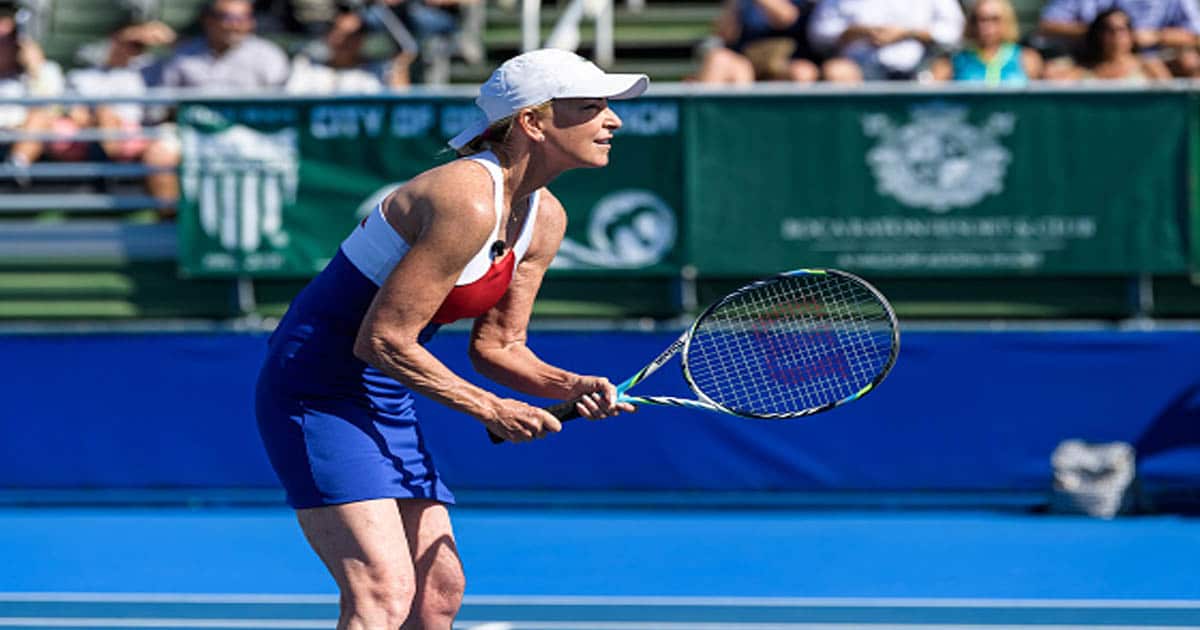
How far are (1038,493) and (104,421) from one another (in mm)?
4598

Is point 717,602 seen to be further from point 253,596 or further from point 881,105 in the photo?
point 881,105

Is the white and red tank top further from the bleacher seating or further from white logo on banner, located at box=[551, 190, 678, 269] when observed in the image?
the bleacher seating

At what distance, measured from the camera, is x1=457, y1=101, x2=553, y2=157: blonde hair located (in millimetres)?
3736

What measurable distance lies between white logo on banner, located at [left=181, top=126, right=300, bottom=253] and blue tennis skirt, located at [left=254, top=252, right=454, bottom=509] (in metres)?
4.53

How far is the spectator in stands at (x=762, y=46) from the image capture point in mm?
8742

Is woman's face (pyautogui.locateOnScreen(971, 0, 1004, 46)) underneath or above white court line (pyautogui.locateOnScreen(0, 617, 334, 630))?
above

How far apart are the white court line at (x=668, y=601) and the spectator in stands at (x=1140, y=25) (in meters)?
3.43

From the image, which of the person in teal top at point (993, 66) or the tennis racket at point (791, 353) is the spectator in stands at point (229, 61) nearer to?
the tennis racket at point (791, 353)

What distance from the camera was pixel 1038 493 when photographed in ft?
26.6

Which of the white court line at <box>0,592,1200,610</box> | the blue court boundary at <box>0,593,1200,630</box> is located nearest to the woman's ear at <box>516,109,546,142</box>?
the blue court boundary at <box>0,593,1200,630</box>

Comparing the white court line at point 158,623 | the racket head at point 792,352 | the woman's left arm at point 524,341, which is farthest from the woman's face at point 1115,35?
the woman's left arm at point 524,341

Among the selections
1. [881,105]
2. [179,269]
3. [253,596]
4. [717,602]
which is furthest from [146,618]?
[881,105]

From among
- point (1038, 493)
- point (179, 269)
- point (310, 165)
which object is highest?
point (310, 165)

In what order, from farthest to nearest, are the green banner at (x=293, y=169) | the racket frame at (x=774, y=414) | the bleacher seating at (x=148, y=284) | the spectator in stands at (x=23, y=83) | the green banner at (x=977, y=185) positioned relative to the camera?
the spectator in stands at (x=23, y=83) < the green banner at (x=293, y=169) < the bleacher seating at (x=148, y=284) < the green banner at (x=977, y=185) < the racket frame at (x=774, y=414)
